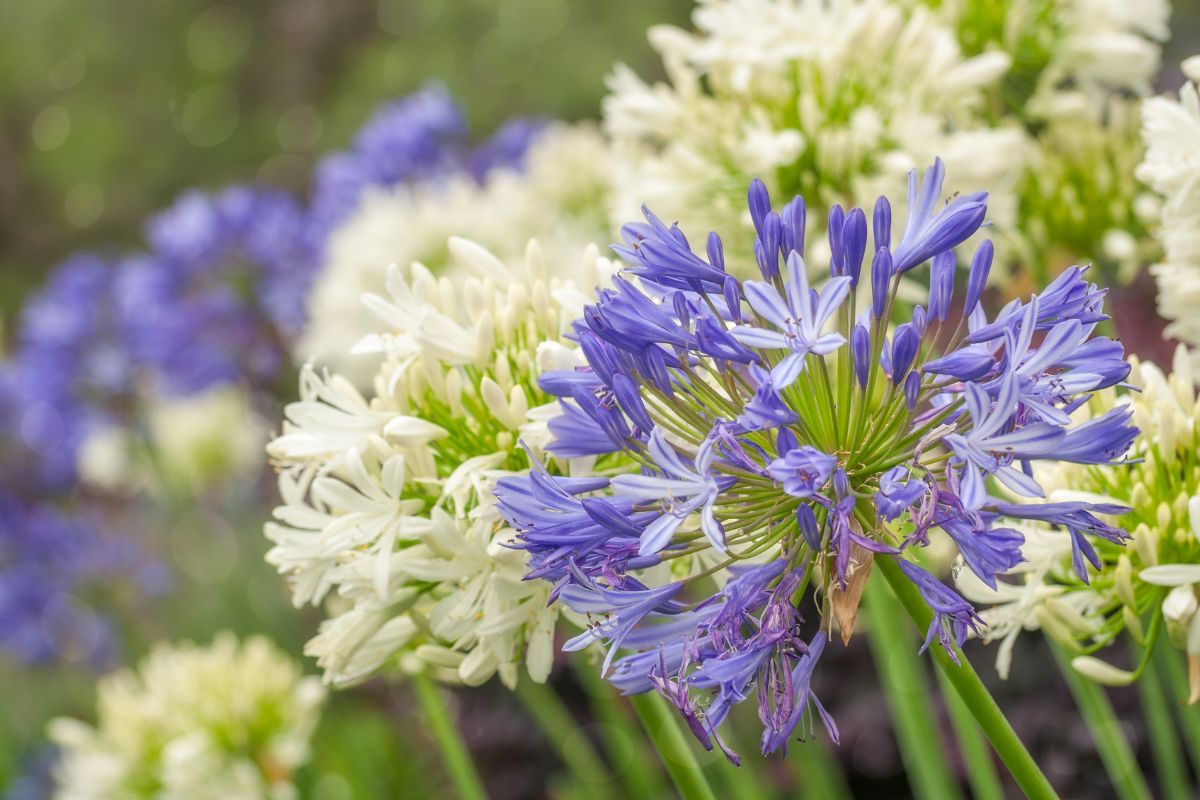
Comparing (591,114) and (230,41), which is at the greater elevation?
(230,41)

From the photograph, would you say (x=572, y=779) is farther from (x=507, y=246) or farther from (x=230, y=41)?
(x=230, y=41)

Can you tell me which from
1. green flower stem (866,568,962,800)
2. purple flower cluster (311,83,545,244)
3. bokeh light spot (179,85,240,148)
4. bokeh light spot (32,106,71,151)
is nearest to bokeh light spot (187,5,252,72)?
bokeh light spot (179,85,240,148)

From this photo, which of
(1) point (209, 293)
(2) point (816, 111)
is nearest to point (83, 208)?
(1) point (209, 293)

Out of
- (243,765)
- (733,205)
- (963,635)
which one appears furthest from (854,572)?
(243,765)

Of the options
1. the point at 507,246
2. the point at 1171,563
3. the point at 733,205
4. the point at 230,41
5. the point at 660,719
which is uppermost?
the point at 230,41

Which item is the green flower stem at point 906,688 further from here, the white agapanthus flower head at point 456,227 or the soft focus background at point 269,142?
the white agapanthus flower head at point 456,227

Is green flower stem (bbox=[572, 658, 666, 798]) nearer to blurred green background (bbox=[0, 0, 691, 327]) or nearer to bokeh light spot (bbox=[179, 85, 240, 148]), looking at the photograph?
blurred green background (bbox=[0, 0, 691, 327])
